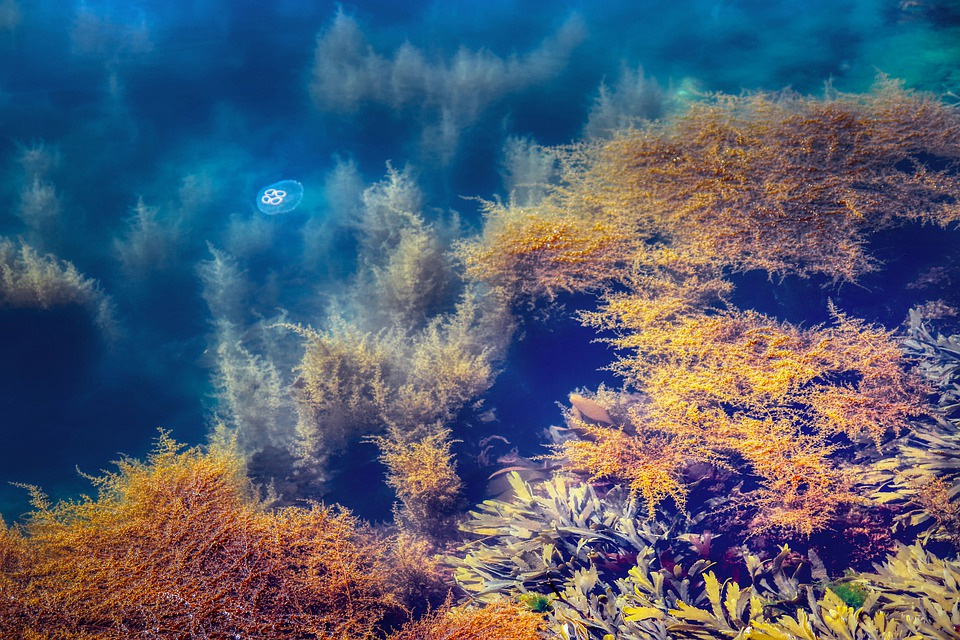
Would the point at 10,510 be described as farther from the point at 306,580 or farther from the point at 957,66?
the point at 957,66

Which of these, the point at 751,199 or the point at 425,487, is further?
the point at 751,199

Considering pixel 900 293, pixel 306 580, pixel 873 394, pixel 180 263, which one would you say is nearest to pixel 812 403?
pixel 873 394

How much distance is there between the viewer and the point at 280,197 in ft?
16.6

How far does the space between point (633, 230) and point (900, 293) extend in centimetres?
209

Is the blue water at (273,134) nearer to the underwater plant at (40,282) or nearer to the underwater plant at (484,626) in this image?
the underwater plant at (40,282)

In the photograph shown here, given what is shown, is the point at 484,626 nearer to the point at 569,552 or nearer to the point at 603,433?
the point at 569,552

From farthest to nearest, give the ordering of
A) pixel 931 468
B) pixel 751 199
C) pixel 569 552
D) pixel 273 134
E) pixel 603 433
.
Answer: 1. pixel 273 134
2. pixel 751 199
3. pixel 603 433
4. pixel 569 552
5. pixel 931 468

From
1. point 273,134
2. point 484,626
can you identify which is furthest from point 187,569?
point 273,134

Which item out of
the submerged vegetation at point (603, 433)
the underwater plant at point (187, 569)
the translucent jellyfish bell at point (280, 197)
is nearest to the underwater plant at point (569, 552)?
the submerged vegetation at point (603, 433)

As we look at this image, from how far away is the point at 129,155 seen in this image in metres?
5.00

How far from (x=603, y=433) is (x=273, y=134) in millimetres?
4914

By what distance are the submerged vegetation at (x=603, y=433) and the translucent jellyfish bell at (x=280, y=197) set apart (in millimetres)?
787

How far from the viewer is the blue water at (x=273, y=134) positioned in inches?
168

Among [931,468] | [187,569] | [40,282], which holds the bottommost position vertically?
[931,468]
